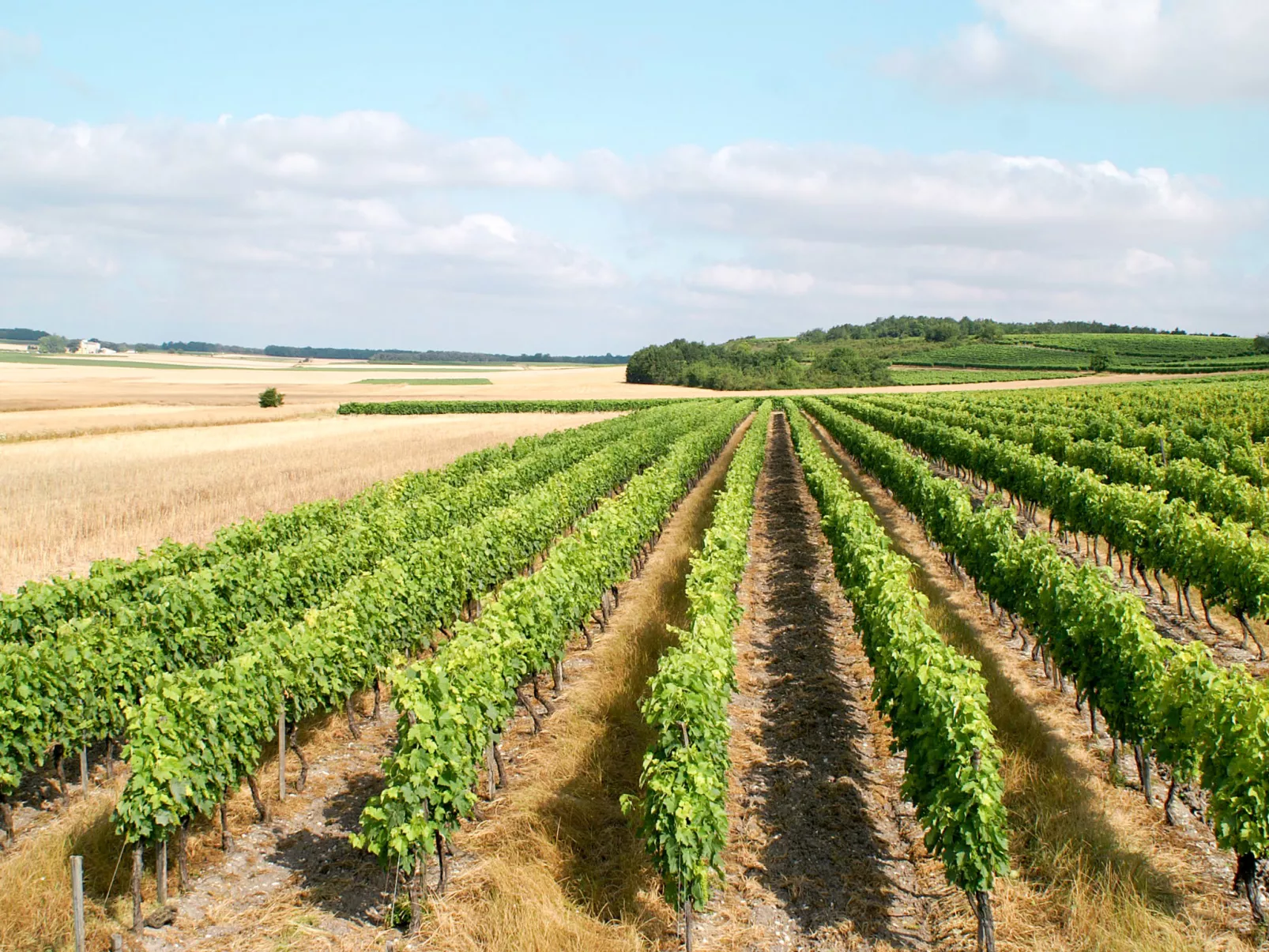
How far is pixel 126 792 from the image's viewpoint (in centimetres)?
677

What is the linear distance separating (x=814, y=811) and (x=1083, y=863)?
7.86 ft

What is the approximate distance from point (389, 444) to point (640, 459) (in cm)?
1707

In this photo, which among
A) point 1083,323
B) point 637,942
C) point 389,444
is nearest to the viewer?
point 637,942

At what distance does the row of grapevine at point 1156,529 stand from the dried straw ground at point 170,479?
16.7m

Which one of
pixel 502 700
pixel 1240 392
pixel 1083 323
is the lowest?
pixel 502 700

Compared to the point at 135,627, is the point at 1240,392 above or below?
above

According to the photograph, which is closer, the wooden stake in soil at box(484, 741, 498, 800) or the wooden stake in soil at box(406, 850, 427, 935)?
the wooden stake in soil at box(406, 850, 427, 935)

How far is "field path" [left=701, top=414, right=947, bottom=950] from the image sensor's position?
6871mm

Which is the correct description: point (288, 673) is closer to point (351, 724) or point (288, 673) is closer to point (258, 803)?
point (258, 803)

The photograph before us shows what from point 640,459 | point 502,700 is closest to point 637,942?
point 502,700

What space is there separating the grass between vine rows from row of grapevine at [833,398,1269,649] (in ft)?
11.2

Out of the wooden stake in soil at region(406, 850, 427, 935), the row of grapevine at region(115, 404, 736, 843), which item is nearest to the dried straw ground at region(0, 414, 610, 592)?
the row of grapevine at region(115, 404, 736, 843)

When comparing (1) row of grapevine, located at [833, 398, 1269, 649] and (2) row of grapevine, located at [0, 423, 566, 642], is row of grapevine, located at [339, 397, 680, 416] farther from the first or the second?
(2) row of grapevine, located at [0, 423, 566, 642]

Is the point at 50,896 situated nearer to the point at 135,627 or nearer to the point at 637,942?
the point at 135,627
